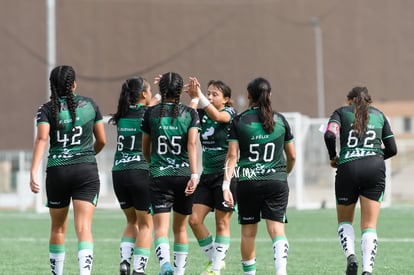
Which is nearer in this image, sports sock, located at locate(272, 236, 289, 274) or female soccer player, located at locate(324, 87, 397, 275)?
sports sock, located at locate(272, 236, 289, 274)

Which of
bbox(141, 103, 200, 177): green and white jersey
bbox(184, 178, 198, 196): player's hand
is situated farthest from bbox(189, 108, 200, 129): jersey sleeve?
bbox(184, 178, 198, 196): player's hand

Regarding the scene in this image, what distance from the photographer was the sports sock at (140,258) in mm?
10188

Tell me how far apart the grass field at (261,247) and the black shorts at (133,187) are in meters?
1.51

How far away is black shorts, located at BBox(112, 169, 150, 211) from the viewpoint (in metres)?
10.5

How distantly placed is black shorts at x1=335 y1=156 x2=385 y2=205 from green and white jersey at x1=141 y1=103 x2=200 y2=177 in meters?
1.64

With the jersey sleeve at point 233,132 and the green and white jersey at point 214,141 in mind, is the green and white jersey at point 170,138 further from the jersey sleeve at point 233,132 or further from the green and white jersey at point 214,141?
the green and white jersey at point 214,141

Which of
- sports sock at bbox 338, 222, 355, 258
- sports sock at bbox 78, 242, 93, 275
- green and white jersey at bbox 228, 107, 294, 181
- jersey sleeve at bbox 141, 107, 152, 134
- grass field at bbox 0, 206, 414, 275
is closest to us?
sports sock at bbox 78, 242, 93, 275

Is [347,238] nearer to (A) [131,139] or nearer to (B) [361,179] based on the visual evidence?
(B) [361,179]

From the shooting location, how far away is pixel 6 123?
57.8 metres

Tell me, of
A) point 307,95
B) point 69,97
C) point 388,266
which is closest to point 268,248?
point 388,266

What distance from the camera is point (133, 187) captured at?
10.6 metres

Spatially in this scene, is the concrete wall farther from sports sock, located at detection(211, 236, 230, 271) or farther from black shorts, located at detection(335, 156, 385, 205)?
black shorts, located at detection(335, 156, 385, 205)

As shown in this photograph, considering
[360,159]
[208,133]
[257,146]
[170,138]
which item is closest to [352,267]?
[360,159]

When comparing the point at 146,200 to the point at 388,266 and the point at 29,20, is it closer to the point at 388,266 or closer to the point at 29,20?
the point at 388,266
